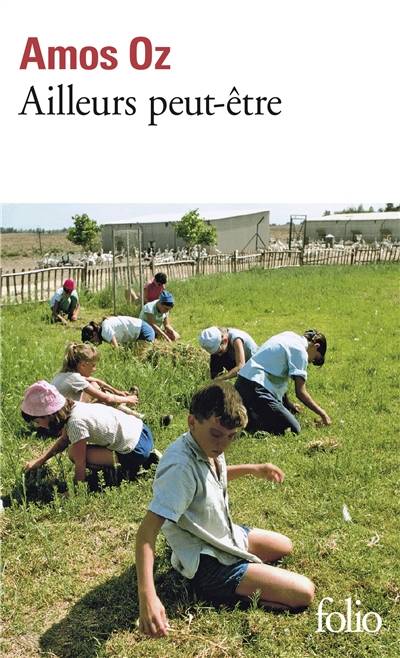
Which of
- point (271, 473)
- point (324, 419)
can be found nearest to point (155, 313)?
point (324, 419)

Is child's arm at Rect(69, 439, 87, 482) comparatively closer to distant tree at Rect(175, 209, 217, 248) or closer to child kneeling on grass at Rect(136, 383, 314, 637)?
child kneeling on grass at Rect(136, 383, 314, 637)

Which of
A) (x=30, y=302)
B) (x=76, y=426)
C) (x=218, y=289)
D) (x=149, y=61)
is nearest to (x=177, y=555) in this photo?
(x=76, y=426)

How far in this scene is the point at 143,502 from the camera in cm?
394

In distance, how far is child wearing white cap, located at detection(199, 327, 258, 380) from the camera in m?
5.87

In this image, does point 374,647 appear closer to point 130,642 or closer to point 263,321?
point 130,642

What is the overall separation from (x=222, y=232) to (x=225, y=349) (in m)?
44.8

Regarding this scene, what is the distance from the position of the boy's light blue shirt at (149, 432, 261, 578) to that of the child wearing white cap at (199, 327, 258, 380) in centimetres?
293

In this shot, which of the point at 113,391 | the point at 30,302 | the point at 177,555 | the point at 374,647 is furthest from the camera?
the point at 30,302

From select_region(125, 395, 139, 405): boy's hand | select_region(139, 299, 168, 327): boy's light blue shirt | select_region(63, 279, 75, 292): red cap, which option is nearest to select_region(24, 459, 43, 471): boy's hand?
select_region(125, 395, 139, 405): boy's hand

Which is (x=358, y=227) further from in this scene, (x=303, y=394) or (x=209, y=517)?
(x=209, y=517)

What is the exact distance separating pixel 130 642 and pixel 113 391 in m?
3.20

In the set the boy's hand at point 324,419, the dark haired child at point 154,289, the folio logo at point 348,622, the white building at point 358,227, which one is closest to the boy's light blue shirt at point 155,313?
the dark haired child at point 154,289

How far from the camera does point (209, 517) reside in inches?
109

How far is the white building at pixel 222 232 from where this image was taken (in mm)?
47562
